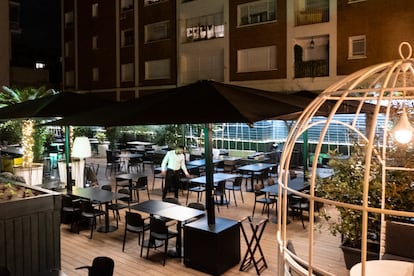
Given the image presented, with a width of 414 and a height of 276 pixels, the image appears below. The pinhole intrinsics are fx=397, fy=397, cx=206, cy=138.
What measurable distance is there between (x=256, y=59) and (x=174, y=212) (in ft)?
36.7

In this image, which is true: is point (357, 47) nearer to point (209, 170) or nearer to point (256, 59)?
point (256, 59)

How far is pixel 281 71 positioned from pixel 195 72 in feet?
16.3

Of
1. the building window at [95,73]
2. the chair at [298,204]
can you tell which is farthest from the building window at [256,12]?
the building window at [95,73]

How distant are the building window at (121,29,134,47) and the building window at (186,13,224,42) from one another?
13.2 feet

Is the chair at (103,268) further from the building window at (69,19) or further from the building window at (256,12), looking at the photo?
the building window at (69,19)

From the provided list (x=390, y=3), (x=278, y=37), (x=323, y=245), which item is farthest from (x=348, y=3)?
(x=323, y=245)

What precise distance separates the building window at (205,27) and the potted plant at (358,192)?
13243 millimetres

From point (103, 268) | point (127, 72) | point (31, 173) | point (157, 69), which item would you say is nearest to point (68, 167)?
point (31, 173)

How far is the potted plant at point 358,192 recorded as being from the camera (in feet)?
16.5

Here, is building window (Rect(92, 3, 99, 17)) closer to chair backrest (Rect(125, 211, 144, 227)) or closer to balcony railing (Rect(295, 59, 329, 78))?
balcony railing (Rect(295, 59, 329, 78))

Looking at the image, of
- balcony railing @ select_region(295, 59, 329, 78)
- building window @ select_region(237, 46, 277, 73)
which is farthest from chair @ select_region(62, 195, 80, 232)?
building window @ select_region(237, 46, 277, 73)

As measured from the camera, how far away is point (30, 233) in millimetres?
5012

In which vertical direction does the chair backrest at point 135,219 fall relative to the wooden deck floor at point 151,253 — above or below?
above

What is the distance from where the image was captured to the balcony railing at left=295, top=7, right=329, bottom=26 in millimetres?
14427
